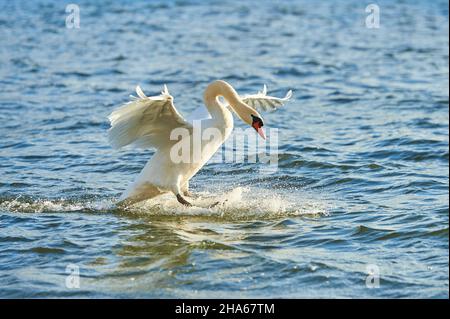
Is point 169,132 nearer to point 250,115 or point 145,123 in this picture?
point 145,123

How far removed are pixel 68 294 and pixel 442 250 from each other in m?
3.60

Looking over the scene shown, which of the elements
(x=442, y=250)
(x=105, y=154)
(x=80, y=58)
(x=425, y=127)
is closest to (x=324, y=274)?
(x=442, y=250)

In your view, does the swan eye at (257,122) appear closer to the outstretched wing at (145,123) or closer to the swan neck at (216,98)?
the swan neck at (216,98)

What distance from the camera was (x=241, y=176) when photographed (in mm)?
12266

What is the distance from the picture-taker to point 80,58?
22.1m

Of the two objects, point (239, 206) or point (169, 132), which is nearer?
point (169, 132)

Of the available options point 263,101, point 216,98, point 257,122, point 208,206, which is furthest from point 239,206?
point 263,101

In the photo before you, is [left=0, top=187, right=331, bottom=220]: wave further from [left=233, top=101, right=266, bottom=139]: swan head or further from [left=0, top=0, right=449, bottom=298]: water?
[left=233, top=101, right=266, bottom=139]: swan head

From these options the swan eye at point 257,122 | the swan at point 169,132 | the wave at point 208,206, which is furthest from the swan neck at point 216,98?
the wave at point 208,206

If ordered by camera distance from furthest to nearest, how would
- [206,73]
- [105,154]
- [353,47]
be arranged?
1. [353,47]
2. [206,73]
3. [105,154]

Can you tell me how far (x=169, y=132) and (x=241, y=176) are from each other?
2194 mm

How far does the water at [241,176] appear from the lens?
8.32 m

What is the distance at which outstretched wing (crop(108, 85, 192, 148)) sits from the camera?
972cm
